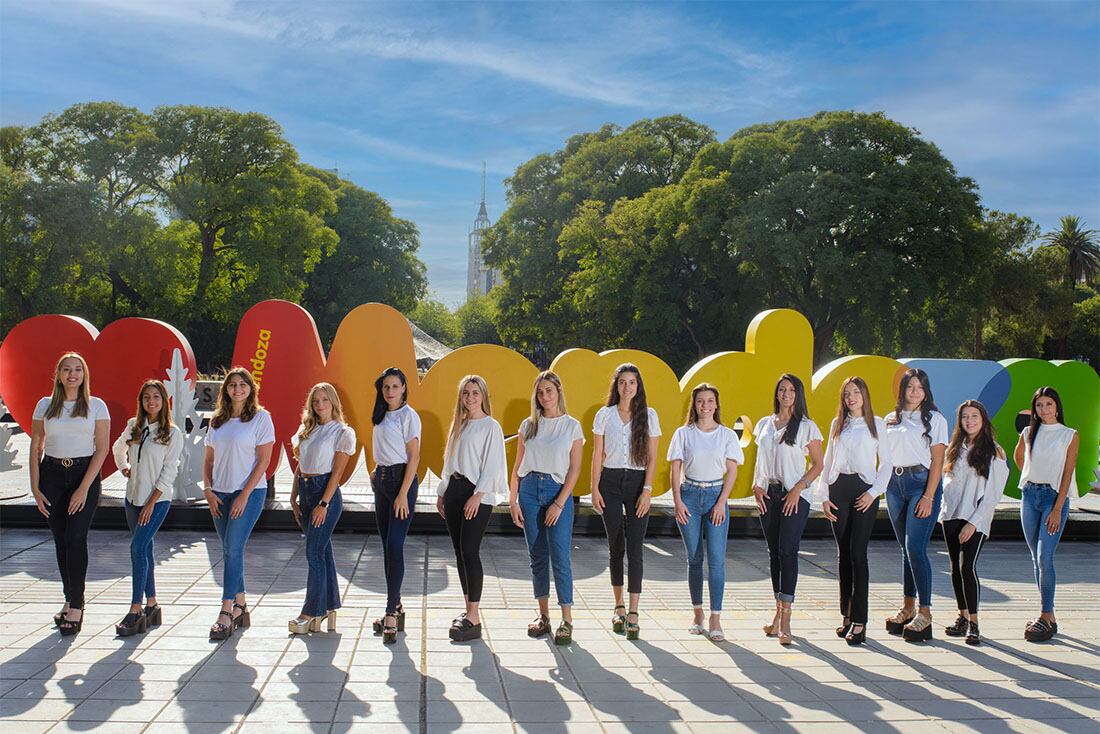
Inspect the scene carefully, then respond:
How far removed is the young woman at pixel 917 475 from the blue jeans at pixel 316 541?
385 cm

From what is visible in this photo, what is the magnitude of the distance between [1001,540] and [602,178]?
2909cm

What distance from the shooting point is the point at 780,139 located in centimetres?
3006

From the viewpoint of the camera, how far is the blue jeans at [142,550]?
5.84 m

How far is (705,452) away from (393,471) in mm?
2093

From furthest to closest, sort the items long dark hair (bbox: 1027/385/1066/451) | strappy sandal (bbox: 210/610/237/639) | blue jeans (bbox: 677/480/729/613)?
1. long dark hair (bbox: 1027/385/1066/451)
2. blue jeans (bbox: 677/480/729/613)
3. strappy sandal (bbox: 210/610/237/639)

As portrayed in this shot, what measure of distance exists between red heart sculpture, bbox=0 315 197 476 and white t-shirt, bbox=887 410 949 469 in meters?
7.04

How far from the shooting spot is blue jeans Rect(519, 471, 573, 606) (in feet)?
19.5

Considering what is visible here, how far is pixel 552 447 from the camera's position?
586 cm

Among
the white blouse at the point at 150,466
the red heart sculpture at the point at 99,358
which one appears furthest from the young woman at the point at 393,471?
the red heart sculpture at the point at 99,358

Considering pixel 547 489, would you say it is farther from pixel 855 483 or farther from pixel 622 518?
pixel 855 483

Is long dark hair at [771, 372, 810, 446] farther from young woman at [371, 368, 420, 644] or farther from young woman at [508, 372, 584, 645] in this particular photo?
young woman at [371, 368, 420, 644]

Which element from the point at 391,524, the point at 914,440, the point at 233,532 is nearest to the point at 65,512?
the point at 233,532

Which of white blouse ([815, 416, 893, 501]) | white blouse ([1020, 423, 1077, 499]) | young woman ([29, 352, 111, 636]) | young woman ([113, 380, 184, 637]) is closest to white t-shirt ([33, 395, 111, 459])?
young woman ([29, 352, 111, 636])

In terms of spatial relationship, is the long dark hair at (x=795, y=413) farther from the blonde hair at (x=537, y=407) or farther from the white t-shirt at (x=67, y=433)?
the white t-shirt at (x=67, y=433)
